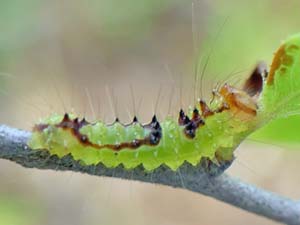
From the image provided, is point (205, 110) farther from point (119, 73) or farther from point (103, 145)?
point (119, 73)

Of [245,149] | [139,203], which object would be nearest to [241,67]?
[245,149]

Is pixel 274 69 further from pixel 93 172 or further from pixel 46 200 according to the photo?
pixel 46 200

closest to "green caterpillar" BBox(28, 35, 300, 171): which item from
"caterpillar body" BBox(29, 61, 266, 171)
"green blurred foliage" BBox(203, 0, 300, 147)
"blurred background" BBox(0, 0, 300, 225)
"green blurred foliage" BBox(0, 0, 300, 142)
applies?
"caterpillar body" BBox(29, 61, 266, 171)

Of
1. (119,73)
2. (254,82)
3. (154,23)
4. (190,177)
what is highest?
(254,82)

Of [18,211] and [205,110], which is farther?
[18,211]

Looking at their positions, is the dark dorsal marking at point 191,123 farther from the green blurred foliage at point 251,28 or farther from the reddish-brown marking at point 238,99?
the green blurred foliage at point 251,28

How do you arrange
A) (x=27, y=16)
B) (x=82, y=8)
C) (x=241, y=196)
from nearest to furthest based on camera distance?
1. (x=241, y=196)
2. (x=27, y=16)
3. (x=82, y=8)

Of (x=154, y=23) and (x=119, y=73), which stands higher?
(x=154, y=23)

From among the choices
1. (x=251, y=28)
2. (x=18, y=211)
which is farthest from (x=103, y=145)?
(x=251, y=28)
